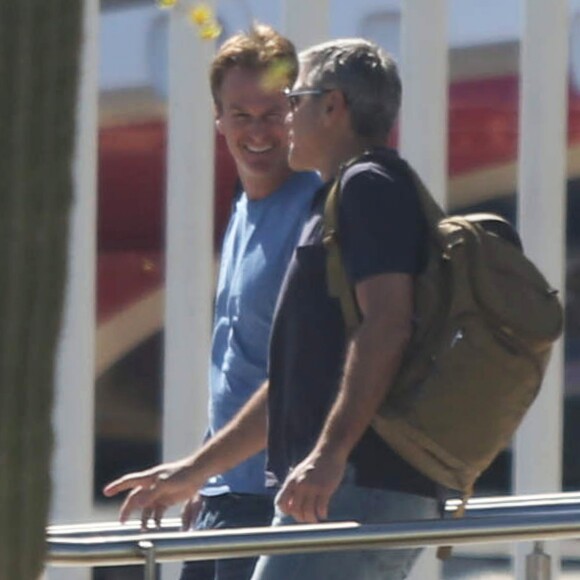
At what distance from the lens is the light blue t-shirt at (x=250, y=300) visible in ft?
12.0

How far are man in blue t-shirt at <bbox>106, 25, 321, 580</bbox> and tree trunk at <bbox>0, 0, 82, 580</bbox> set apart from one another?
120cm

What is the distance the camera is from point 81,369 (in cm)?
544

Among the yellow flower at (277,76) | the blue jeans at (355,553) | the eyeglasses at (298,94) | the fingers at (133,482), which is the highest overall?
the yellow flower at (277,76)

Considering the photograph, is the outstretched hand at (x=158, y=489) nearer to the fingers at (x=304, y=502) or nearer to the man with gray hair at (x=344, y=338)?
the man with gray hair at (x=344, y=338)

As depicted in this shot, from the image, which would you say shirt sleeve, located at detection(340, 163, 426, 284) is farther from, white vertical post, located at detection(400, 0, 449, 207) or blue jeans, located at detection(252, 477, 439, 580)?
white vertical post, located at detection(400, 0, 449, 207)

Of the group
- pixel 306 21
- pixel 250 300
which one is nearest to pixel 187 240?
pixel 306 21

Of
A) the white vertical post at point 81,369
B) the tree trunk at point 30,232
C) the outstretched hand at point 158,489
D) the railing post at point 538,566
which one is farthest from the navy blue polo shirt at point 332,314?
the white vertical post at point 81,369

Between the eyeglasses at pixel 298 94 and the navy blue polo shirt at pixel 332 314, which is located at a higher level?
the eyeglasses at pixel 298 94

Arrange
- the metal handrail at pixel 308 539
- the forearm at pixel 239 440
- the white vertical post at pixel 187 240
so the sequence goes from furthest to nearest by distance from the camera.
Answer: the white vertical post at pixel 187 240
the forearm at pixel 239 440
the metal handrail at pixel 308 539

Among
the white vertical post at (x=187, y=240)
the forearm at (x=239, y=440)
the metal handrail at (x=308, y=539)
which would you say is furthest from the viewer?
the white vertical post at (x=187, y=240)

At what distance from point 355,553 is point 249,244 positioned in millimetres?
757

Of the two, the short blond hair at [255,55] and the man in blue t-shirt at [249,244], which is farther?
the short blond hair at [255,55]

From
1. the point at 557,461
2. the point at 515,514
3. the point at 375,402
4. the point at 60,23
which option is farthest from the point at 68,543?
the point at 557,461

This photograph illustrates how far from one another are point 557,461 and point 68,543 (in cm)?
224
